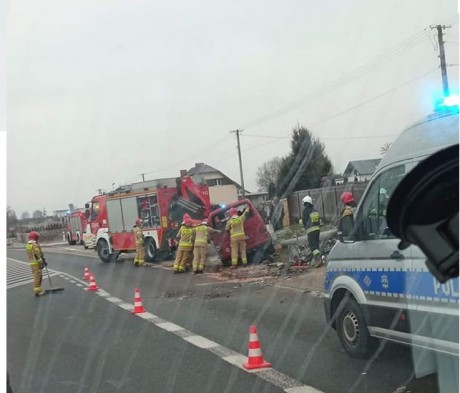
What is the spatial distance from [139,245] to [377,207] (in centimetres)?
1716

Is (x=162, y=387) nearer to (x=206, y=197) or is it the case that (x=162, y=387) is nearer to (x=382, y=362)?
(x=382, y=362)

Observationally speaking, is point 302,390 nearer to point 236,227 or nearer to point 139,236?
point 236,227

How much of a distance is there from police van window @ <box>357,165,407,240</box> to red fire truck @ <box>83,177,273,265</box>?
11.9m

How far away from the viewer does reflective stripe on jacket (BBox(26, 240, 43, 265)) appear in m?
14.3

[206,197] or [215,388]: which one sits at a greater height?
[206,197]

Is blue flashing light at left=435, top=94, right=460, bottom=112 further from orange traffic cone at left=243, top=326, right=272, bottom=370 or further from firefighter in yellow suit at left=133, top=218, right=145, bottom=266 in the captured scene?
firefighter in yellow suit at left=133, top=218, right=145, bottom=266

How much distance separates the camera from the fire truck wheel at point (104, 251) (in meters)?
24.6

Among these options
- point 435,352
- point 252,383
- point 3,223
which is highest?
point 3,223

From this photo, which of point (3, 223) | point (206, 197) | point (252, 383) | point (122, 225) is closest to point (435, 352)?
point (252, 383)

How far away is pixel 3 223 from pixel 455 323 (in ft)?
11.2

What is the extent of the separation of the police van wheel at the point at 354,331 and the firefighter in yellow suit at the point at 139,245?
52.8ft

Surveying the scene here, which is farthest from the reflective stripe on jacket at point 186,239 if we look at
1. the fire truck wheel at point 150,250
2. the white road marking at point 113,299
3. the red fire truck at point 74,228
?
the red fire truck at point 74,228

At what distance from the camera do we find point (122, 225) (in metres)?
23.8

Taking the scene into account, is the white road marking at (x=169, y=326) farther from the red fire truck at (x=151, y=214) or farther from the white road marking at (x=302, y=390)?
the red fire truck at (x=151, y=214)
